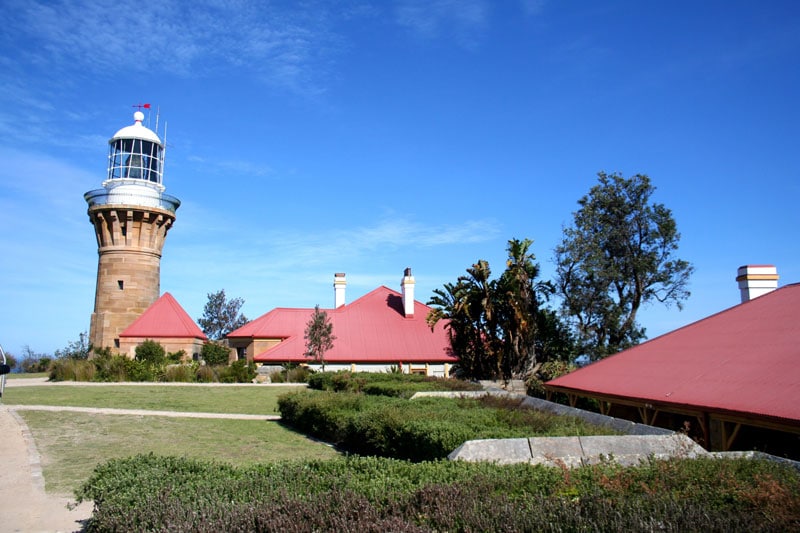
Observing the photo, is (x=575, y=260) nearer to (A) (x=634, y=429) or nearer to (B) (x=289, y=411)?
(B) (x=289, y=411)

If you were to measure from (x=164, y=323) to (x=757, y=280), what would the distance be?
29789 millimetres

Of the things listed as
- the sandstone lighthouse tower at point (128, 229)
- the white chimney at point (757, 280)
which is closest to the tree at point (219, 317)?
the sandstone lighthouse tower at point (128, 229)

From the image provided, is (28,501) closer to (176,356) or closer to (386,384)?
(386,384)

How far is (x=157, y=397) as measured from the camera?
20922mm

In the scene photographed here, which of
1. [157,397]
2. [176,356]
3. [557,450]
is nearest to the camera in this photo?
[557,450]

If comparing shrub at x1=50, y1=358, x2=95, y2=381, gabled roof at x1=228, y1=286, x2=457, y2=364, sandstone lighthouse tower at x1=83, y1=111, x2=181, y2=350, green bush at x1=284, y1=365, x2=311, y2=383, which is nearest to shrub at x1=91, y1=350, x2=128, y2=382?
shrub at x1=50, y1=358, x2=95, y2=381

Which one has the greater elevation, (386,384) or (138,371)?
(138,371)

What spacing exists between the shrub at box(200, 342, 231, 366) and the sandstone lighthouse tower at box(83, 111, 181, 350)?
626cm

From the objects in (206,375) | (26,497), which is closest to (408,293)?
(206,375)

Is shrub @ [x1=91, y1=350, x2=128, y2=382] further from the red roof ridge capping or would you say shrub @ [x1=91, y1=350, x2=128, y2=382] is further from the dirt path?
the dirt path

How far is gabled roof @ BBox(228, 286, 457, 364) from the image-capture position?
31891 millimetres

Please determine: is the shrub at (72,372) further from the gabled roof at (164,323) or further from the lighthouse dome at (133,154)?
the lighthouse dome at (133,154)

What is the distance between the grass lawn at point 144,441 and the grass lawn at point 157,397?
2553mm

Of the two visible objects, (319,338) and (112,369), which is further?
(319,338)
